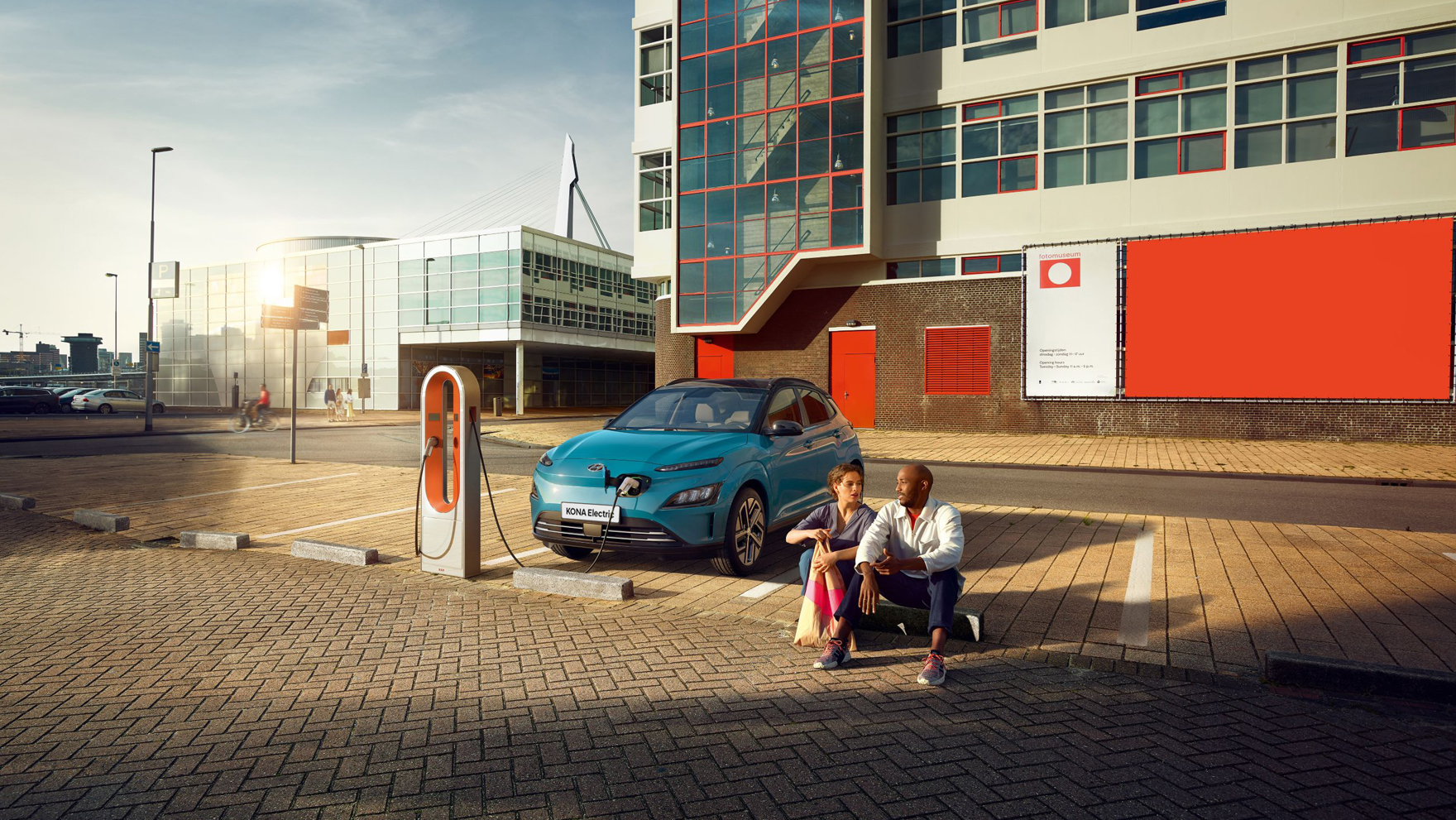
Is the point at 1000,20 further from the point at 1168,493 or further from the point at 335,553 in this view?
the point at 335,553

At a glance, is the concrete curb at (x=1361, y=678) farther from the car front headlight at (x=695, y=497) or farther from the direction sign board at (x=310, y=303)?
the direction sign board at (x=310, y=303)

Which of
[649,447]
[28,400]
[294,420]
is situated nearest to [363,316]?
[28,400]

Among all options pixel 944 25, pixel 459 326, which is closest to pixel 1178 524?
pixel 944 25

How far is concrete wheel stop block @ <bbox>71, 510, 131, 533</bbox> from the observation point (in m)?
8.51

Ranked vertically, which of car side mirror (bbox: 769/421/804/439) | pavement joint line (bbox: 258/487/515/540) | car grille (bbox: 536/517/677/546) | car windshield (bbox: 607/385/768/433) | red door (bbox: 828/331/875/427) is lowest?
pavement joint line (bbox: 258/487/515/540)

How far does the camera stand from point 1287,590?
5.82 m

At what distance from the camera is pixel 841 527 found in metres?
4.91

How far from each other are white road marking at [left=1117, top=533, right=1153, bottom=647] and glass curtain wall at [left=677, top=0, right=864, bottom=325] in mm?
19108

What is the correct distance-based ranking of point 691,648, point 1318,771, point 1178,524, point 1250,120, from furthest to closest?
point 1250,120, point 1178,524, point 691,648, point 1318,771

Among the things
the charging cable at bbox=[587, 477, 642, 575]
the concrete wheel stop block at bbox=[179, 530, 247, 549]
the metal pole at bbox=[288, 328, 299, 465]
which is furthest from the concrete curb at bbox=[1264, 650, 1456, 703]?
the metal pole at bbox=[288, 328, 299, 465]

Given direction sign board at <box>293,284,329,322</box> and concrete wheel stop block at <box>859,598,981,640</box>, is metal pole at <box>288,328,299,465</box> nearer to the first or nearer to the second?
direction sign board at <box>293,284,329,322</box>

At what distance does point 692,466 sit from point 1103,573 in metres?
3.43

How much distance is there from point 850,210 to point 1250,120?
10942mm

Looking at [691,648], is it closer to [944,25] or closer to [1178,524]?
[1178,524]
